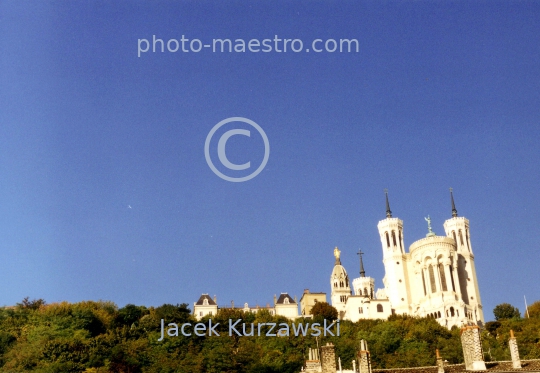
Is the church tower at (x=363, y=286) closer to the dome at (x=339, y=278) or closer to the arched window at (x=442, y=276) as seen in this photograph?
the dome at (x=339, y=278)

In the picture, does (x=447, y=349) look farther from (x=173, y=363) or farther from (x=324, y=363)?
(x=324, y=363)

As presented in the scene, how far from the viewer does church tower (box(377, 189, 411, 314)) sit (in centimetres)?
11375

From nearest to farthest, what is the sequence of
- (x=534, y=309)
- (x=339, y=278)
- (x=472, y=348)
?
(x=472, y=348) → (x=534, y=309) → (x=339, y=278)

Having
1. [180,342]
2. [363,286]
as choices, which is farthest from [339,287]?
[180,342]

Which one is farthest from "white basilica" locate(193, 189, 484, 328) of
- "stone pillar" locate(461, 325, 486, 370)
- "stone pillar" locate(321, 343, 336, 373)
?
"stone pillar" locate(321, 343, 336, 373)

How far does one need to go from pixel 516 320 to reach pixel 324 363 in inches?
2799

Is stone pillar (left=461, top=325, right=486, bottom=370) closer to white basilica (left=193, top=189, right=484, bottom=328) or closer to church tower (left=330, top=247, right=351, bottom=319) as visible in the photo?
white basilica (left=193, top=189, right=484, bottom=328)

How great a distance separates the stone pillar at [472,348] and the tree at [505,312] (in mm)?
75674

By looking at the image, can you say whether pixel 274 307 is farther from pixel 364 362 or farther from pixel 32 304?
pixel 364 362

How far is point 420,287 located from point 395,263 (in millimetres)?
6669

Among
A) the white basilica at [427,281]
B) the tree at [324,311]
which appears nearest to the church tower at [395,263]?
the white basilica at [427,281]

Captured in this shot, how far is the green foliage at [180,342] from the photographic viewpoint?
75000mm

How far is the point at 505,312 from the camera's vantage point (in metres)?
109

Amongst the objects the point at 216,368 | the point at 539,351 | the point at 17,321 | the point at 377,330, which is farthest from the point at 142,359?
the point at 539,351
